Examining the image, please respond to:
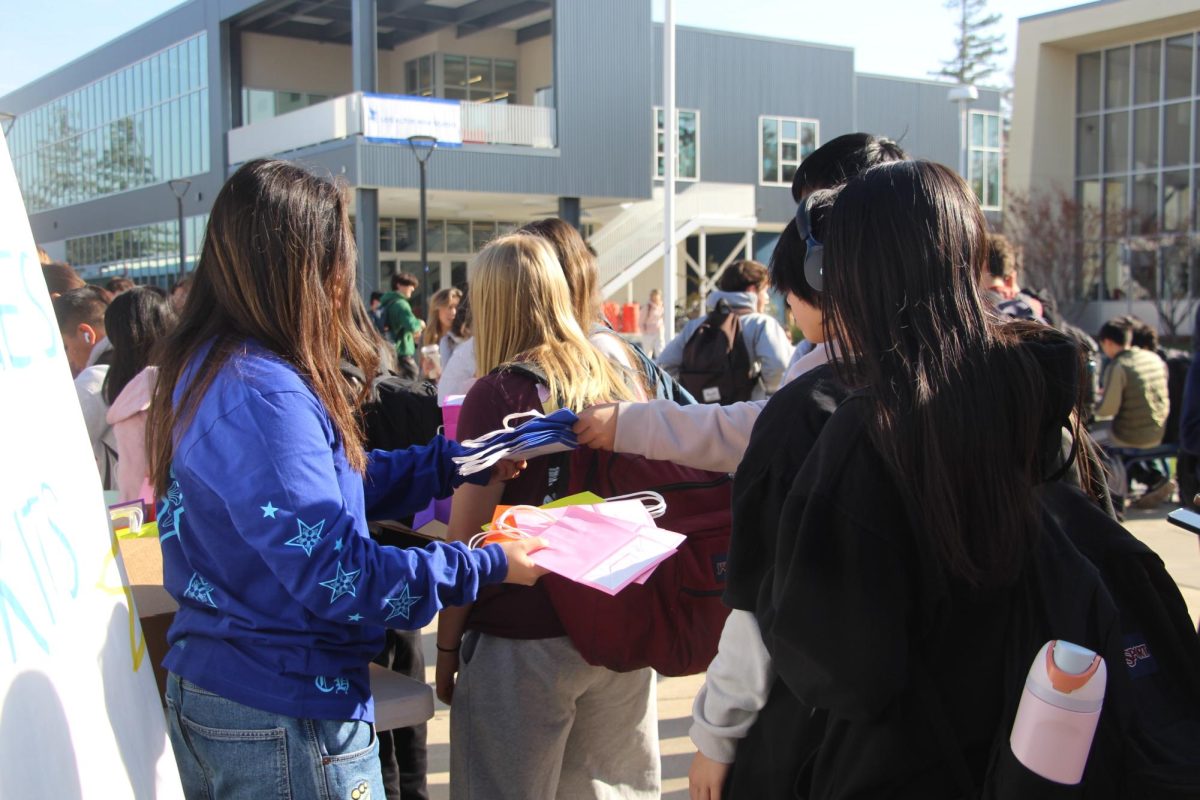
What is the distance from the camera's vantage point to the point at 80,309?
527 cm

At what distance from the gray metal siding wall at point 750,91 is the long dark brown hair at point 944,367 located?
34.5 metres

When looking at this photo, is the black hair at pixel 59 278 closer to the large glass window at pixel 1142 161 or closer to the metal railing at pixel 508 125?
the metal railing at pixel 508 125

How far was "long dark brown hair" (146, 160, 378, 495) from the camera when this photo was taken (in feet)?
6.55

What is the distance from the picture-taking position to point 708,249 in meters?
36.8

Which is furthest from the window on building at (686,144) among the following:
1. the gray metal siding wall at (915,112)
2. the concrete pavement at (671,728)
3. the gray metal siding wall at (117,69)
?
the concrete pavement at (671,728)

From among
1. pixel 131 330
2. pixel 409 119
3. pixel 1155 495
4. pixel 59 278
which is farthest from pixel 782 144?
pixel 131 330

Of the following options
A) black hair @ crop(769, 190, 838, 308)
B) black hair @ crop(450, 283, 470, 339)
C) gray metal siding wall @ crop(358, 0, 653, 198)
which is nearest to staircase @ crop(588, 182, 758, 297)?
gray metal siding wall @ crop(358, 0, 653, 198)

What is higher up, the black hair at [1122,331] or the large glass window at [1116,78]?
the large glass window at [1116,78]

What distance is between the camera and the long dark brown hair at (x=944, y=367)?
1504 mm

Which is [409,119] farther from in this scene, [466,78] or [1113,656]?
[1113,656]

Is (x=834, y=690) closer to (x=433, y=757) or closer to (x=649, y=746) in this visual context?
(x=649, y=746)

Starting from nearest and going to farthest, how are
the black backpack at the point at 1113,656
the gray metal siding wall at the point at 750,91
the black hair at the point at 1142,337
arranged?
1. the black backpack at the point at 1113,656
2. the black hair at the point at 1142,337
3. the gray metal siding wall at the point at 750,91

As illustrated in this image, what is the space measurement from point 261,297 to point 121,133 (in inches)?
1616

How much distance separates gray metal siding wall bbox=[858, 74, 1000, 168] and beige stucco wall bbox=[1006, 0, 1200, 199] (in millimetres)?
6879
